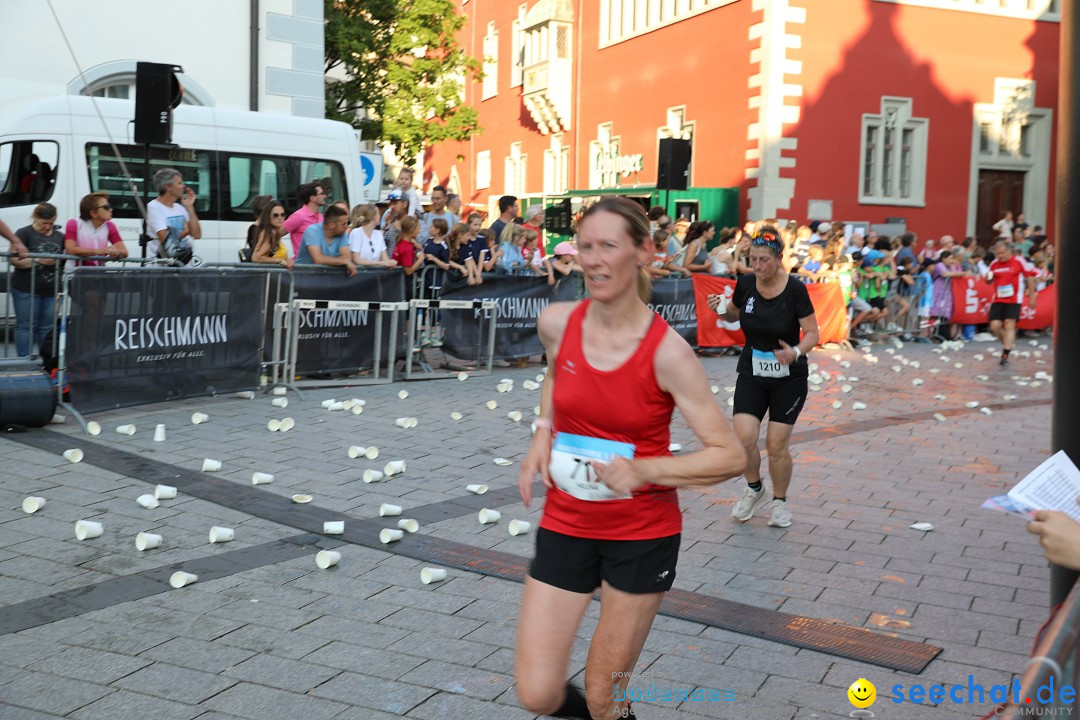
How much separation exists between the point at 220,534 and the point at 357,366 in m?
6.01

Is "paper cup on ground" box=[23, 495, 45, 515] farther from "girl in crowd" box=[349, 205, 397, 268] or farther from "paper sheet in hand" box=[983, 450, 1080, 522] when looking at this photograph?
"girl in crowd" box=[349, 205, 397, 268]

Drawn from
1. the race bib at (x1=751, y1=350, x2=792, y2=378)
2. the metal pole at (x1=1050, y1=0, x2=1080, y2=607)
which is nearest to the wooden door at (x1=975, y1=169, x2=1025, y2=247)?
the race bib at (x1=751, y1=350, x2=792, y2=378)

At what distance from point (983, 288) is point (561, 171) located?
19.6m

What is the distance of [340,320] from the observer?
37.9 feet

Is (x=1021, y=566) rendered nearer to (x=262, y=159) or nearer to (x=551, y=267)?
(x=551, y=267)

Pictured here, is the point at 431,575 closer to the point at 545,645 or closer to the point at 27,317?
the point at 545,645

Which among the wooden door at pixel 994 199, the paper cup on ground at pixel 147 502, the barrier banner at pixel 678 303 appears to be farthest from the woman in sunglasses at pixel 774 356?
the wooden door at pixel 994 199

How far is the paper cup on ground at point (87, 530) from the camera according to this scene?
5.80 m

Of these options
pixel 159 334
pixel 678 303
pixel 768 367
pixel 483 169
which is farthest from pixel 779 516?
pixel 483 169

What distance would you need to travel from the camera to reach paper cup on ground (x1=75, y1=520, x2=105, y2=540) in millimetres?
5805

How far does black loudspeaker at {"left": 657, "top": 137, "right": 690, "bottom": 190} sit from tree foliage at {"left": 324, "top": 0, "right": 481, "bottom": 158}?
14.8 metres

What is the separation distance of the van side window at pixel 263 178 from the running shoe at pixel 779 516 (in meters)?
11.2

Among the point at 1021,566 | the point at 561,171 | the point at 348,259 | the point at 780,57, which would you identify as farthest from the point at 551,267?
the point at 561,171

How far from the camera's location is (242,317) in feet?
33.8
